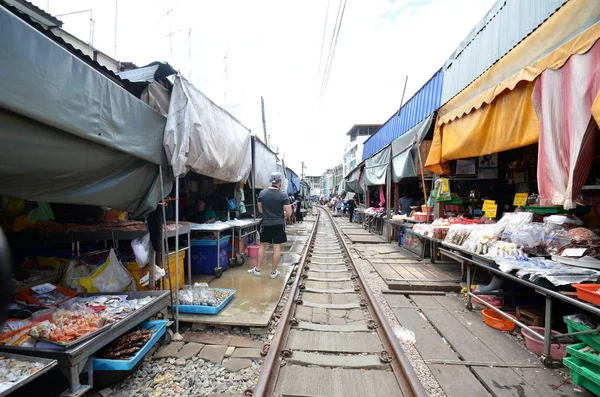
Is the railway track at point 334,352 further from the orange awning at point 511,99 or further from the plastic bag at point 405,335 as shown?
the orange awning at point 511,99

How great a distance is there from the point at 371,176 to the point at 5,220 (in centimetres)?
1176

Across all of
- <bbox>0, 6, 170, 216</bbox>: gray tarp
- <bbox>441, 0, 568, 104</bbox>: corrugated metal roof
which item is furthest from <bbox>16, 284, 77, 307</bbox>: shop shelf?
<bbox>441, 0, 568, 104</bbox>: corrugated metal roof

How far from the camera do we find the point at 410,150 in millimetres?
7824

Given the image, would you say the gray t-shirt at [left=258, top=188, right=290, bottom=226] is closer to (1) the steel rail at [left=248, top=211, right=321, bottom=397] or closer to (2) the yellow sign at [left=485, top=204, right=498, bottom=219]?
(1) the steel rail at [left=248, top=211, right=321, bottom=397]

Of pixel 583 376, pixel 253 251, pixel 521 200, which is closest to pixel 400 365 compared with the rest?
pixel 583 376

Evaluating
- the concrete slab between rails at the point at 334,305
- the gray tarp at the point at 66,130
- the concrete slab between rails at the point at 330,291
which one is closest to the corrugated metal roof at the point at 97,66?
the gray tarp at the point at 66,130

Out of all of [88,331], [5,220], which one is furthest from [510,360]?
[5,220]

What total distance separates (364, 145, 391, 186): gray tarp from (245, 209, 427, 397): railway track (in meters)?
6.63

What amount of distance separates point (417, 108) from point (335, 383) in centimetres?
894

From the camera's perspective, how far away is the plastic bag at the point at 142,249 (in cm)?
387

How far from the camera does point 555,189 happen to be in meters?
3.24

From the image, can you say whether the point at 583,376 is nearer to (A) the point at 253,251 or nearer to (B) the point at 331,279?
(B) the point at 331,279

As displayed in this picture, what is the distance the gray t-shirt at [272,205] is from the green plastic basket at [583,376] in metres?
4.68

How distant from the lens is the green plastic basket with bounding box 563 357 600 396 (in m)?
2.37
